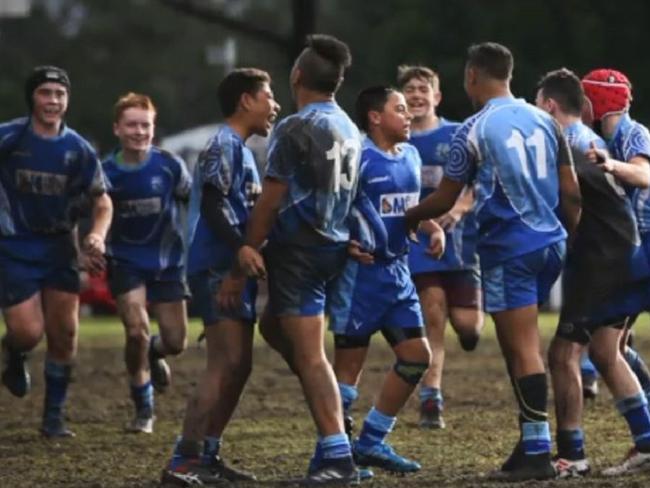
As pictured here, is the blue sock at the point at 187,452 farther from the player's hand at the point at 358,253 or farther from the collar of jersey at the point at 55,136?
the collar of jersey at the point at 55,136

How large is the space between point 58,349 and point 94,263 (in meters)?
1.02

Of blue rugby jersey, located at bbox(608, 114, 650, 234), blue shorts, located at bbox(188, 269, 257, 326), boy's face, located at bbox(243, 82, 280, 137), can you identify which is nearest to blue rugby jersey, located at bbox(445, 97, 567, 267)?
blue rugby jersey, located at bbox(608, 114, 650, 234)

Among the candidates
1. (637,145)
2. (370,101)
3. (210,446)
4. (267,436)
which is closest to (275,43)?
(267,436)

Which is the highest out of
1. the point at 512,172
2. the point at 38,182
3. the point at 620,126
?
the point at 620,126

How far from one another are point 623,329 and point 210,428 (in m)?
2.37

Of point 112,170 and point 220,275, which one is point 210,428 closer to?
point 220,275

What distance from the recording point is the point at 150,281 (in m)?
15.0

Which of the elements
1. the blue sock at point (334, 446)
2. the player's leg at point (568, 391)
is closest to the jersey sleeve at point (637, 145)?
the player's leg at point (568, 391)

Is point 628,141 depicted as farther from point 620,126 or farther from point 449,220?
point 449,220

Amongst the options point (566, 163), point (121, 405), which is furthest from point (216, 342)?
point (121, 405)

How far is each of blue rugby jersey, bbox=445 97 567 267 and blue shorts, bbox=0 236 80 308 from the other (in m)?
3.98

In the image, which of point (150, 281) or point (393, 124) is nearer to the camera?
point (393, 124)

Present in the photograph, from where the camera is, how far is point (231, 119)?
36.7ft

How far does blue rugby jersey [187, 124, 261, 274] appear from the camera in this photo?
1091cm
